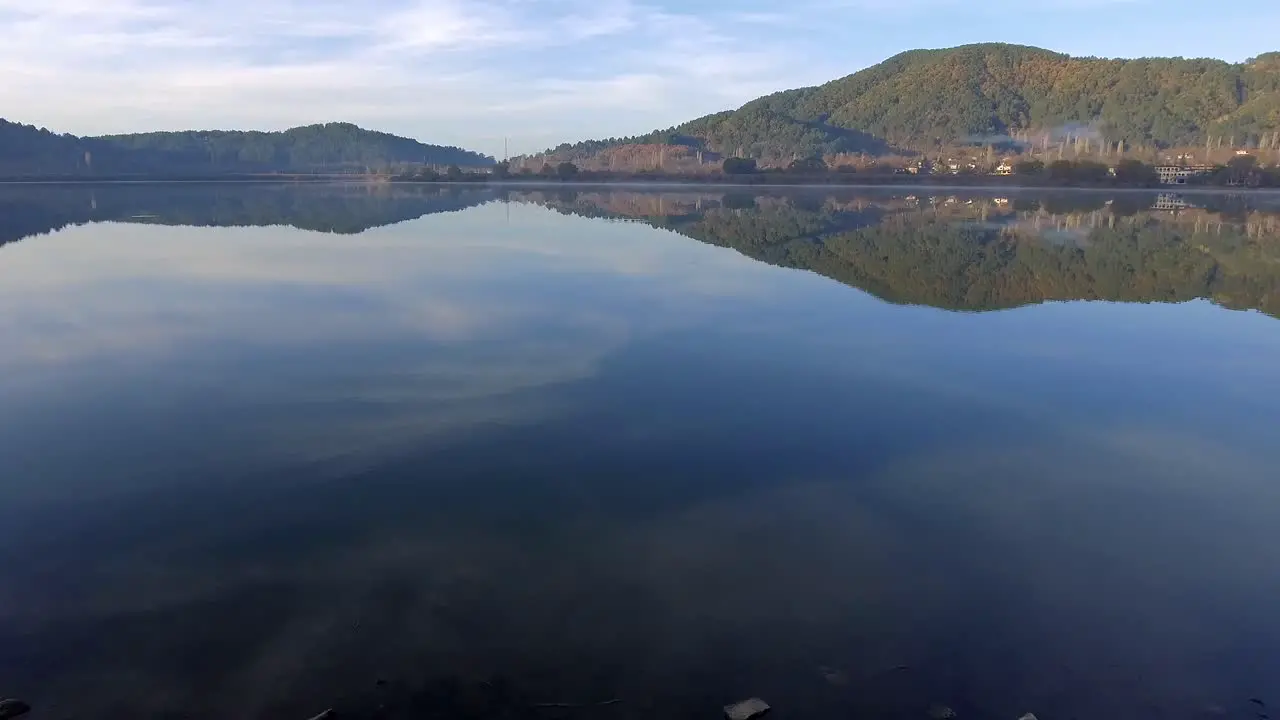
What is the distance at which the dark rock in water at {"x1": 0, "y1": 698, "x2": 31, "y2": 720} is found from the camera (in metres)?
4.68

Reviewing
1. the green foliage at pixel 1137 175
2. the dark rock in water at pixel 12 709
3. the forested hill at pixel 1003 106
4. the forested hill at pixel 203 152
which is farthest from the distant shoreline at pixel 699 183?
the dark rock in water at pixel 12 709

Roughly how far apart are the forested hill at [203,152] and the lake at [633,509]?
11742 cm

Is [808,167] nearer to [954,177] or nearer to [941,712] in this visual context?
[954,177]

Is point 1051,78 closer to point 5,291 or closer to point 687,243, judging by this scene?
point 687,243

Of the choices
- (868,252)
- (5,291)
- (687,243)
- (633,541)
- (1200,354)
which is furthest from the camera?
(687,243)

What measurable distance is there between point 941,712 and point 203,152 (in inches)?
6969

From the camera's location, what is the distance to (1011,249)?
2777 cm

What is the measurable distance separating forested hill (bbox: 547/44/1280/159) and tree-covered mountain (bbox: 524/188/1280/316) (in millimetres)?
102735

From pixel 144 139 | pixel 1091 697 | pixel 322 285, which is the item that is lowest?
pixel 1091 697

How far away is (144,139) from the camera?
159500 millimetres

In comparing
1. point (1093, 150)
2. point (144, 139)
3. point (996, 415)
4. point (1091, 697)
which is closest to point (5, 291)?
point (996, 415)

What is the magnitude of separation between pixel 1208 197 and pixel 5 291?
2858 inches

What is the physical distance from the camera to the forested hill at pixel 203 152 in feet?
393

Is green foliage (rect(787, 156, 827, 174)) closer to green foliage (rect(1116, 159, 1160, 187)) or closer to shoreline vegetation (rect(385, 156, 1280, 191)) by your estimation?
shoreline vegetation (rect(385, 156, 1280, 191))
